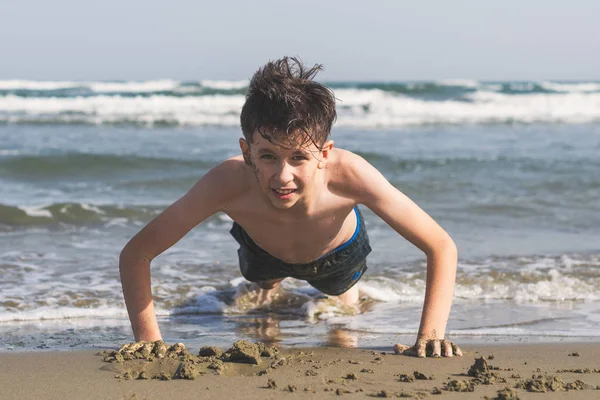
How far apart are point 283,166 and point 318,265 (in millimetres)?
1081

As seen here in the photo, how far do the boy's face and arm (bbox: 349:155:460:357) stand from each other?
1.00 feet

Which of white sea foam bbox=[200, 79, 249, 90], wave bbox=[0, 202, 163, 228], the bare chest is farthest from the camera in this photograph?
white sea foam bbox=[200, 79, 249, 90]

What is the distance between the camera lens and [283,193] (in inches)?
133

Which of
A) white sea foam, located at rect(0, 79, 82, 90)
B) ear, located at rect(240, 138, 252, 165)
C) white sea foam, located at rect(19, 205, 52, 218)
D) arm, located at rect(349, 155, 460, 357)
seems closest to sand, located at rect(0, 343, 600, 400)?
arm, located at rect(349, 155, 460, 357)

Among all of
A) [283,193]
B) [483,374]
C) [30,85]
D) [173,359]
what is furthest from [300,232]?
[30,85]

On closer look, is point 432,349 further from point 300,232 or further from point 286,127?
point 286,127

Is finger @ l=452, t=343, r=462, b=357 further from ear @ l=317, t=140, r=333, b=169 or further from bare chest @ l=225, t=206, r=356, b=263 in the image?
ear @ l=317, t=140, r=333, b=169

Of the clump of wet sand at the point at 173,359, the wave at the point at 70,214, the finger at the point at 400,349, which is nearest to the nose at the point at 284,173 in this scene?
the clump of wet sand at the point at 173,359

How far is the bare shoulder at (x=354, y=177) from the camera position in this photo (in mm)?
3668

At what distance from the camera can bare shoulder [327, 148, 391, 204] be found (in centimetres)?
367

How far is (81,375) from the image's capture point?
3158 millimetres

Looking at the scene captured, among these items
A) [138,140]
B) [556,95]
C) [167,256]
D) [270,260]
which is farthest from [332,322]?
[556,95]

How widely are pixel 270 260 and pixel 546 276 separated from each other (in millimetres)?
2179

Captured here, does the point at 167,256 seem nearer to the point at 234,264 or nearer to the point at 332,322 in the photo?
the point at 234,264
